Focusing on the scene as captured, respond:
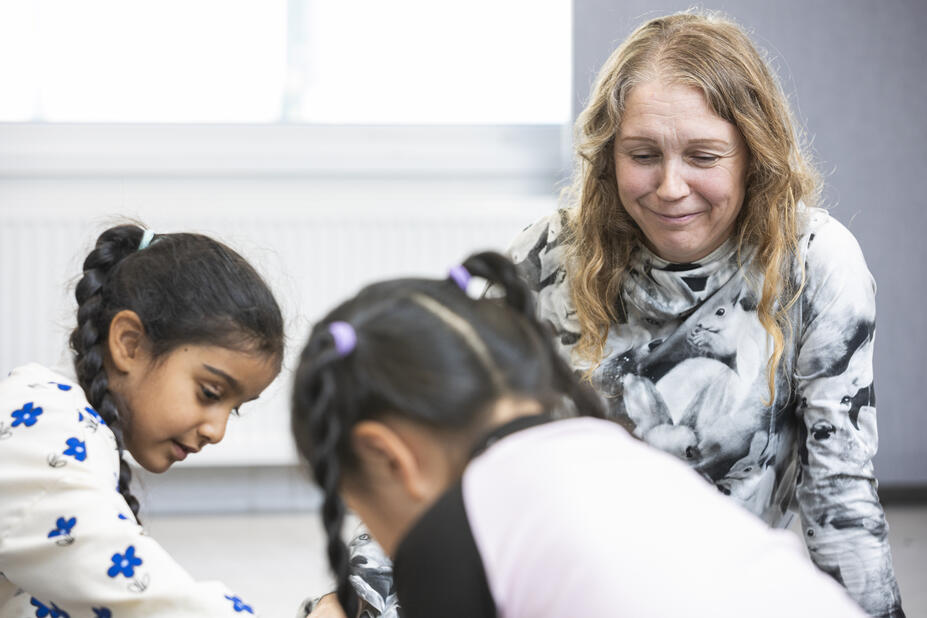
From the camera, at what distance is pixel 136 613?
1070mm

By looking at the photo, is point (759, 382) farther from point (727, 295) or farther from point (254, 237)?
point (254, 237)

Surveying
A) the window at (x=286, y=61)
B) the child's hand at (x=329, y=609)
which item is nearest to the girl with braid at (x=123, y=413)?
the child's hand at (x=329, y=609)

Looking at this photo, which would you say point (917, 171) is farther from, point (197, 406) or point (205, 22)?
point (197, 406)

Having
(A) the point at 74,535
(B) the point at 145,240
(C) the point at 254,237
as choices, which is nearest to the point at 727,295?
(B) the point at 145,240

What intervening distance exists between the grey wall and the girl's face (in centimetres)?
181

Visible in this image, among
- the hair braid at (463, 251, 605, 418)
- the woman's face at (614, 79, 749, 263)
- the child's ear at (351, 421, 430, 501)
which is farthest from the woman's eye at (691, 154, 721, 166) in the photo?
the child's ear at (351, 421, 430, 501)

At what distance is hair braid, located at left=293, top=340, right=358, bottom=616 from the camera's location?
31.7 inches

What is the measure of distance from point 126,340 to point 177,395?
0.29 ft

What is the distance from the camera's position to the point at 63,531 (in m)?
1.08

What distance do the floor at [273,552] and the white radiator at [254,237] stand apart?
0.53 feet

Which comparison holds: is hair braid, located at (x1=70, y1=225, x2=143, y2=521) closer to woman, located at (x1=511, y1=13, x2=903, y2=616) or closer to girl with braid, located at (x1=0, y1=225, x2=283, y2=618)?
girl with braid, located at (x1=0, y1=225, x2=283, y2=618)

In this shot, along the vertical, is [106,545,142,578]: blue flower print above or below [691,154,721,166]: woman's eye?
below

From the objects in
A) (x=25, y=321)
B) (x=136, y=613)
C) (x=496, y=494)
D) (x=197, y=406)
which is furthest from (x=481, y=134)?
(x=496, y=494)

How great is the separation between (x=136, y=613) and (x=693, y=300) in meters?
0.81
